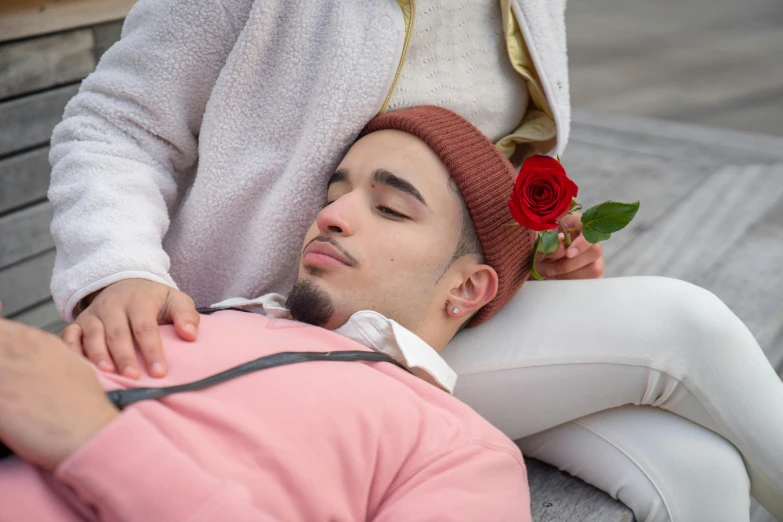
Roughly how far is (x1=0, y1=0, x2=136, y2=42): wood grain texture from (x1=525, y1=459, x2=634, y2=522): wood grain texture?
136 centimetres

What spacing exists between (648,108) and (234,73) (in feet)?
9.05

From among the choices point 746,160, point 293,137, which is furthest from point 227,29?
point 746,160

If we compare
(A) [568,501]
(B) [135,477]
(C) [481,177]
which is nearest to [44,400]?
(B) [135,477]

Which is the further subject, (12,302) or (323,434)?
(12,302)

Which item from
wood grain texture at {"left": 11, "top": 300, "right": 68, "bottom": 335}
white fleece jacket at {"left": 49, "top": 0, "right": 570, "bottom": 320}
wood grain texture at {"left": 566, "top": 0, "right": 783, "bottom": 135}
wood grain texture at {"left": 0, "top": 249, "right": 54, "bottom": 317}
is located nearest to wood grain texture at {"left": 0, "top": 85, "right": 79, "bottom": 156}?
wood grain texture at {"left": 0, "top": 249, "right": 54, "bottom": 317}

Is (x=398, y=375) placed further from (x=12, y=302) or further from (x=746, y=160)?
(x=746, y=160)

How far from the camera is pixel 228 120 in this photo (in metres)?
1.20

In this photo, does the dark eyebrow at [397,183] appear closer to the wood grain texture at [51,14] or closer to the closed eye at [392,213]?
the closed eye at [392,213]

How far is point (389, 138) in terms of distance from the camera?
1.14 meters

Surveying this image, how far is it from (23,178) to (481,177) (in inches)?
45.9

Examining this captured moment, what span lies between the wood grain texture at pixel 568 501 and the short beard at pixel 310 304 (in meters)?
0.43

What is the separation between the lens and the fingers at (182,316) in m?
0.91

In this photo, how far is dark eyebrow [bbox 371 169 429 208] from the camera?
1090mm

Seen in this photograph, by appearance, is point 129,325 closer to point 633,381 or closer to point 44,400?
point 44,400
